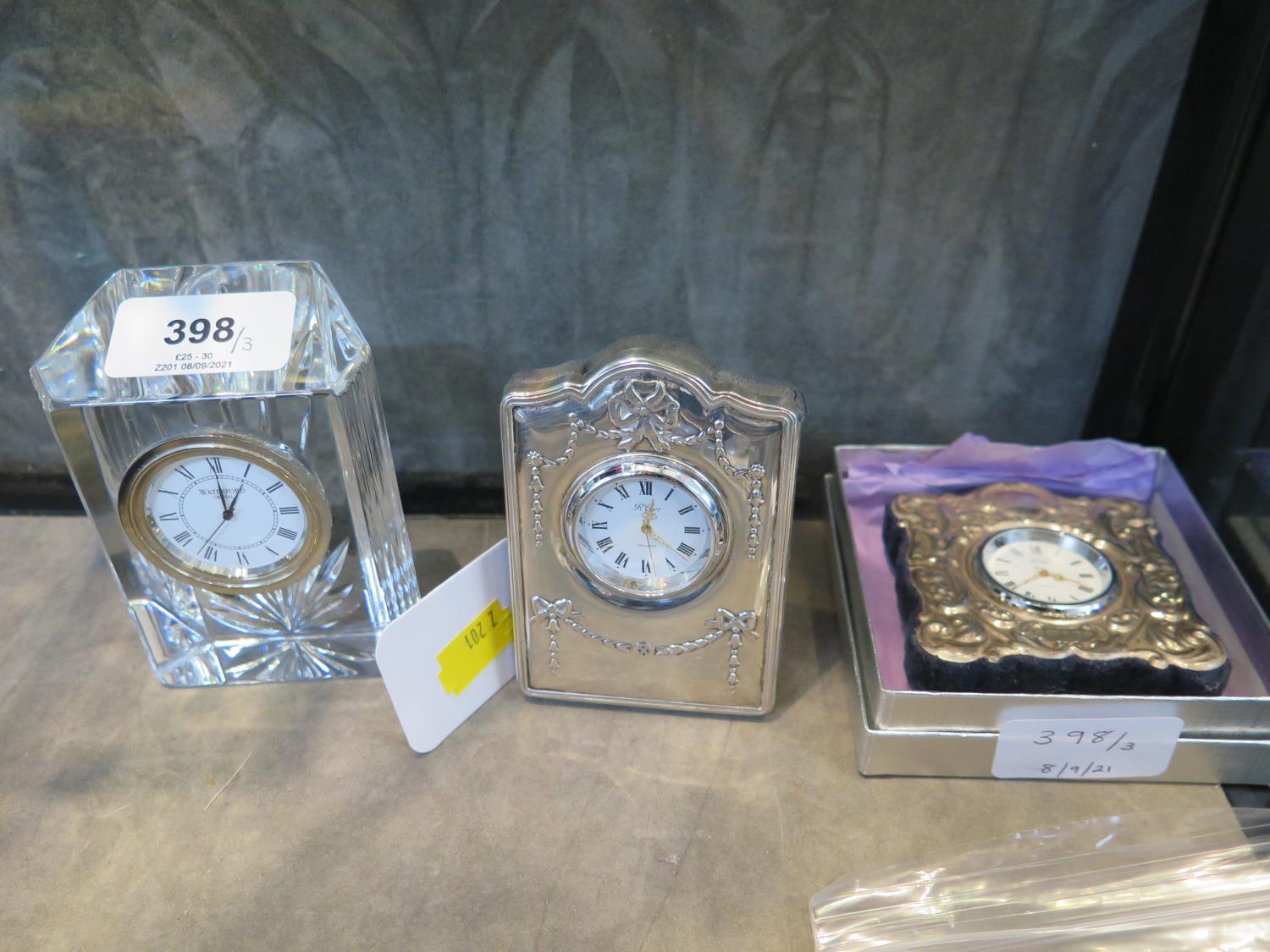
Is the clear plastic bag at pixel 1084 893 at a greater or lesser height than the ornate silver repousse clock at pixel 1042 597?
lesser

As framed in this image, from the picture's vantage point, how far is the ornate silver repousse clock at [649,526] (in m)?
0.82

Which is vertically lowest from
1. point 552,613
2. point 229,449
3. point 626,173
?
point 552,613

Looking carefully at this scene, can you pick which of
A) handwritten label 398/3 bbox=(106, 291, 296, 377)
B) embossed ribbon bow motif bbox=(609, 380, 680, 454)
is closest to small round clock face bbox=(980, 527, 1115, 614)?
embossed ribbon bow motif bbox=(609, 380, 680, 454)

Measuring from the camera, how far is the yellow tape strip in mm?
935

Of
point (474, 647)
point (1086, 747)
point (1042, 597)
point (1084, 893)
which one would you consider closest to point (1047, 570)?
point (1042, 597)

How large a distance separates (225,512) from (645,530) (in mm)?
389

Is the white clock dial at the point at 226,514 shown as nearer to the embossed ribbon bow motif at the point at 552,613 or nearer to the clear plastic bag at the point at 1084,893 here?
the embossed ribbon bow motif at the point at 552,613

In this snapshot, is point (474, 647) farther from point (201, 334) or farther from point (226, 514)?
point (201, 334)

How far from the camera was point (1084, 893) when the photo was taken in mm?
813

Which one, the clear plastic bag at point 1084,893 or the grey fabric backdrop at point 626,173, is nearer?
the clear plastic bag at point 1084,893

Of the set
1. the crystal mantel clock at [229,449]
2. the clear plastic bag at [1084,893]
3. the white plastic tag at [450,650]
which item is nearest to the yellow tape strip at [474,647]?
the white plastic tag at [450,650]

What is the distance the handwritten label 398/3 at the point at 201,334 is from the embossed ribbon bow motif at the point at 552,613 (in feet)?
1.03

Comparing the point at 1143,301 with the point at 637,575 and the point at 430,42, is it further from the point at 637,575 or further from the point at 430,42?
the point at 430,42

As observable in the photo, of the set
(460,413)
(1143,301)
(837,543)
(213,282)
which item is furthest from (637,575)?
(1143,301)
